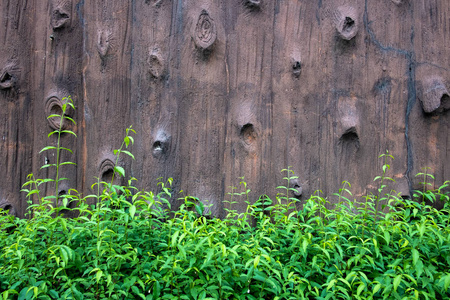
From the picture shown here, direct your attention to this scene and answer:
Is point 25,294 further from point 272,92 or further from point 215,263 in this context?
point 272,92

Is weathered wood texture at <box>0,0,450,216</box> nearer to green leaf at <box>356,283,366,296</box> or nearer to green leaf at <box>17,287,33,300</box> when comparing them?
green leaf at <box>356,283,366,296</box>

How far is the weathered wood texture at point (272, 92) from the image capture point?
245cm

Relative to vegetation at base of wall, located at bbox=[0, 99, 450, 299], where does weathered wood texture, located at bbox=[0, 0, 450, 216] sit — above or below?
above

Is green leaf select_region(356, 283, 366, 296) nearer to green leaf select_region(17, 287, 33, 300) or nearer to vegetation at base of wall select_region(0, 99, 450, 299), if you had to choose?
vegetation at base of wall select_region(0, 99, 450, 299)

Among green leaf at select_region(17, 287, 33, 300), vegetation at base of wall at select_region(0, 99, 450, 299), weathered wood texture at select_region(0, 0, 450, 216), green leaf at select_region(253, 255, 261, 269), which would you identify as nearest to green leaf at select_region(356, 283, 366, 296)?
vegetation at base of wall at select_region(0, 99, 450, 299)

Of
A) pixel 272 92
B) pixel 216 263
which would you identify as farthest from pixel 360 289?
pixel 272 92

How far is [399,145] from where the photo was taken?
8.04 ft

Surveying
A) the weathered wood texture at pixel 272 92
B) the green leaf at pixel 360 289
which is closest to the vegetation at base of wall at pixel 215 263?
the green leaf at pixel 360 289

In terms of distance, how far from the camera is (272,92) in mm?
2477

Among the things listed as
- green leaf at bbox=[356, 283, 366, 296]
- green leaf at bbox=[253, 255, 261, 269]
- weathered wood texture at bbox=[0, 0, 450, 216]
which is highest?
weathered wood texture at bbox=[0, 0, 450, 216]

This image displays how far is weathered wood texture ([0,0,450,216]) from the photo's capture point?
8.03 ft

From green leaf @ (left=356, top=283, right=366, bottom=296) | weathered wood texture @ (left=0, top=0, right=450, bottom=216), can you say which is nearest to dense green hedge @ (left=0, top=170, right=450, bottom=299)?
green leaf @ (left=356, top=283, right=366, bottom=296)

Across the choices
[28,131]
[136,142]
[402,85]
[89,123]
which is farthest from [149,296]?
[402,85]

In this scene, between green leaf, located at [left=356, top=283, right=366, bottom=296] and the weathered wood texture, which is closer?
green leaf, located at [left=356, top=283, right=366, bottom=296]
